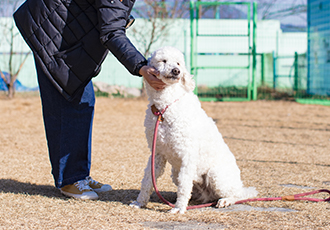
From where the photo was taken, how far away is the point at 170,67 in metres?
2.41

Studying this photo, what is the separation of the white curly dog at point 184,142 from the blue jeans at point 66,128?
71cm

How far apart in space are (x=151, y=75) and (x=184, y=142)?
1.68ft

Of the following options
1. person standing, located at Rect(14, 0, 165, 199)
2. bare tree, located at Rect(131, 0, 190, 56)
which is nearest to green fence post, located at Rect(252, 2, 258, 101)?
bare tree, located at Rect(131, 0, 190, 56)

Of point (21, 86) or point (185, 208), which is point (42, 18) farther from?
point (21, 86)

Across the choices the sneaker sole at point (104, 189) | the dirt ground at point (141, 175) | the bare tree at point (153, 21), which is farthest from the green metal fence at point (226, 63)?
the sneaker sole at point (104, 189)

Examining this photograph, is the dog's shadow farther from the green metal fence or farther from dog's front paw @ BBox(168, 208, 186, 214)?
the green metal fence

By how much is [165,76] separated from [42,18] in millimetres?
1107

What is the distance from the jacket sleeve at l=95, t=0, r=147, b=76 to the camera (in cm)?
256

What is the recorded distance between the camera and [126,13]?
2.71m

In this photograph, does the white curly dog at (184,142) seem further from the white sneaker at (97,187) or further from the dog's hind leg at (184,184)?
the white sneaker at (97,187)

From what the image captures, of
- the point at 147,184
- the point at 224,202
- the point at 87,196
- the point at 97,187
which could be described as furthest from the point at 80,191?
the point at 224,202

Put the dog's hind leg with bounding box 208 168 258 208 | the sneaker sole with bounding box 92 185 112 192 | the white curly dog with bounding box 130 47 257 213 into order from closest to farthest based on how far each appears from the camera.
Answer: the white curly dog with bounding box 130 47 257 213
the dog's hind leg with bounding box 208 168 258 208
the sneaker sole with bounding box 92 185 112 192

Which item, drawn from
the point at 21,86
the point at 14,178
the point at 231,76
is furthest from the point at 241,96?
the point at 14,178

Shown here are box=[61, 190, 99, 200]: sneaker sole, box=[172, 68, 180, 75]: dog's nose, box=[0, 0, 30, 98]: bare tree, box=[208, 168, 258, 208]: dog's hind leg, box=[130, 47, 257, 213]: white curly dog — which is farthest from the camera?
box=[0, 0, 30, 98]: bare tree
